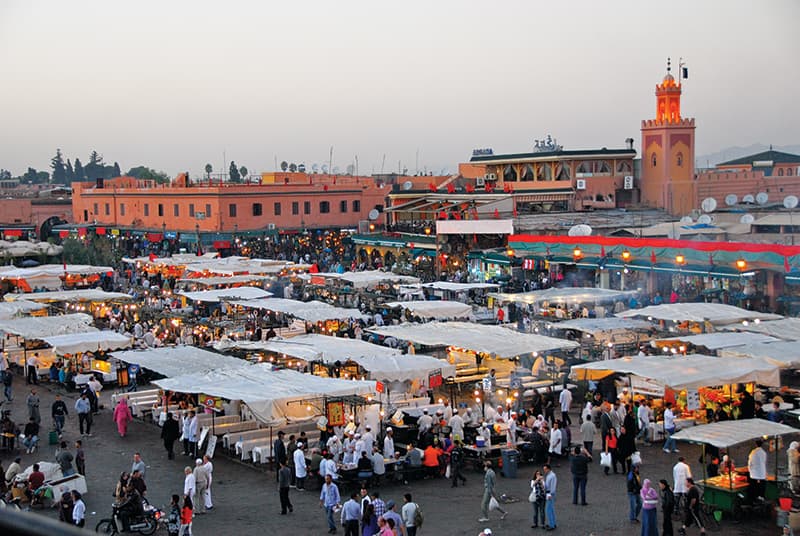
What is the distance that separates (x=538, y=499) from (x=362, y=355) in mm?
7464

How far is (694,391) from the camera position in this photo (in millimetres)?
16234

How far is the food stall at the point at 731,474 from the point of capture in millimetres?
11992

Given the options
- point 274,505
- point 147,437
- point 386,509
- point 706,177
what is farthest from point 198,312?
point 706,177

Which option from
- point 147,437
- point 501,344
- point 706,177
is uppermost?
point 706,177

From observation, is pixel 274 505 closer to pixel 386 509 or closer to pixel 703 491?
pixel 386 509

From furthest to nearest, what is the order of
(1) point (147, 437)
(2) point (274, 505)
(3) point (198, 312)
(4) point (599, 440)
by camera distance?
(3) point (198, 312) < (1) point (147, 437) < (4) point (599, 440) < (2) point (274, 505)

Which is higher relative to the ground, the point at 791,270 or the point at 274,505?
the point at 791,270

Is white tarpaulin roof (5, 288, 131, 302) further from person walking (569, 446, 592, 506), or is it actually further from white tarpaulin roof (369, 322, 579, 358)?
person walking (569, 446, 592, 506)

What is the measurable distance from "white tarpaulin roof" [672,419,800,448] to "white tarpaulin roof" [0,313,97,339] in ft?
54.3

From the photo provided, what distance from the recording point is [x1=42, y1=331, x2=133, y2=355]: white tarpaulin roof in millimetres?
21391

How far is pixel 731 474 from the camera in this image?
40.0 ft

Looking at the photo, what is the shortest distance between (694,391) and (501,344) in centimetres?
446

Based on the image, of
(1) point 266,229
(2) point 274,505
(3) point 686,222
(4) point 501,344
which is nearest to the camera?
(2) point 274,505

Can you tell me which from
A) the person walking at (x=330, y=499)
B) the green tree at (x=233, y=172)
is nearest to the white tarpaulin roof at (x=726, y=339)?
the person walking at (x=330, y=499)
